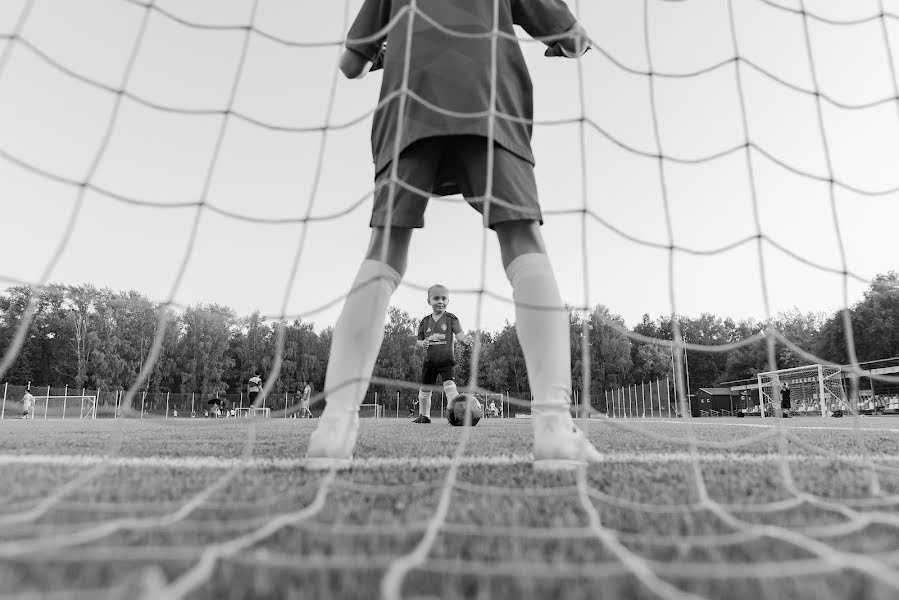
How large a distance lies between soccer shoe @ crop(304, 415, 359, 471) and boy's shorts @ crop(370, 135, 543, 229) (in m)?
0.62

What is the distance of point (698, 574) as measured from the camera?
0.63 metres

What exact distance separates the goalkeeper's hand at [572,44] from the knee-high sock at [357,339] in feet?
3.33

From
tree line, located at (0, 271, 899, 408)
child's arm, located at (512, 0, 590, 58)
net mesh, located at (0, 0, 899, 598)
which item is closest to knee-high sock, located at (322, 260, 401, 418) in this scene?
net mesh, located at (0, 0, 899, 598)

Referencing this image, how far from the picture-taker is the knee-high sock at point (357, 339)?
1.67 metres

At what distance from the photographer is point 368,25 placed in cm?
204

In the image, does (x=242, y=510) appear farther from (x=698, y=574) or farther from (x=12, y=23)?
(x=12, y=23)

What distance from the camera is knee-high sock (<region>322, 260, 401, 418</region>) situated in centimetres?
167

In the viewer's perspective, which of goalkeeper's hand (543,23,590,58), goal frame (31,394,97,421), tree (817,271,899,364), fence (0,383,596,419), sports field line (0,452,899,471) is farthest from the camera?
tree (817,271,899,364)

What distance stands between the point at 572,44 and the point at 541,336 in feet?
3.49

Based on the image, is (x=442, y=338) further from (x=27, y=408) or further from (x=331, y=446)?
(x=27, y=408)

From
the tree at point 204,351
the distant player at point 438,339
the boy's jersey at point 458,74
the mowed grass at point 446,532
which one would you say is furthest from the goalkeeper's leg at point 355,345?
the tree at point 204,351

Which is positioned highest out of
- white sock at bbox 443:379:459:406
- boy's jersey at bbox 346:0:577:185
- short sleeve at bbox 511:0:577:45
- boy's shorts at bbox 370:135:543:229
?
short sleeve at bbox 511:0:577:45

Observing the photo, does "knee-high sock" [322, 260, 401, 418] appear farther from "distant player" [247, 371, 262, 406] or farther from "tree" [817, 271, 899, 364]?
"tree" [817, 271, 899, 364]

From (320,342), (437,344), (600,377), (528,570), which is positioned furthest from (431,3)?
(600,377)
